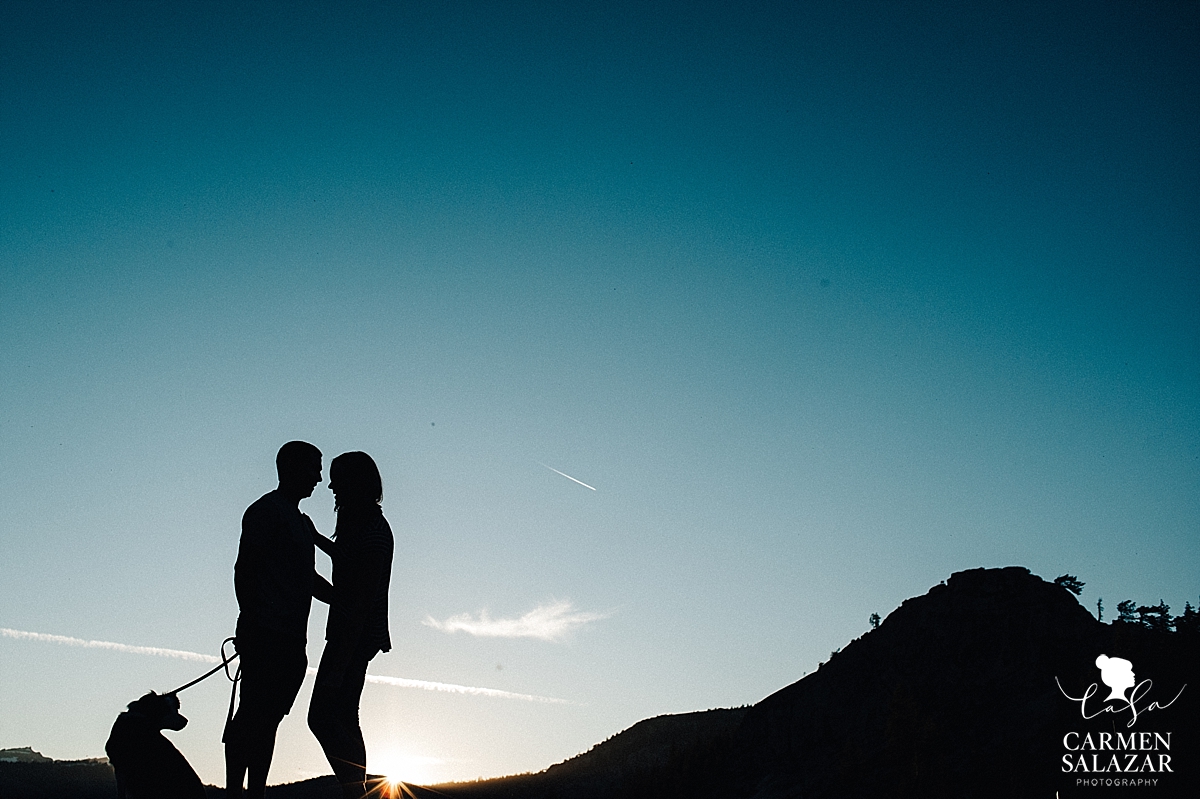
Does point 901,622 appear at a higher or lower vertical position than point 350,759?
higher

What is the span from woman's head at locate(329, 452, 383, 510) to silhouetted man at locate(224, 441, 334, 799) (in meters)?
0.33

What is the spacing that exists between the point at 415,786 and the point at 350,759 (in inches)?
286

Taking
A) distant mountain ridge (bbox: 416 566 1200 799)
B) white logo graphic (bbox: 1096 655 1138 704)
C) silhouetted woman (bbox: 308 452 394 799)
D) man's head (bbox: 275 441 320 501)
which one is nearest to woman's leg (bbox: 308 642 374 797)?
silhouetted woman (bbox: 308 452 394 799)

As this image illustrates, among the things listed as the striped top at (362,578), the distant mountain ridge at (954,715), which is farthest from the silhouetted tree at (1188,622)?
the striped top at (362,578)

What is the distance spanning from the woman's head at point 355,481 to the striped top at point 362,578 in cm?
7

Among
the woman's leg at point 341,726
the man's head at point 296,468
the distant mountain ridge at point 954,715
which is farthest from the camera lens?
the distant mountain ridge at point 954,715

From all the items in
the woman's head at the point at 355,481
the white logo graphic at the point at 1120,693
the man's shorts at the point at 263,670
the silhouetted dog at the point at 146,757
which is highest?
the woman's head at the point at 355,481

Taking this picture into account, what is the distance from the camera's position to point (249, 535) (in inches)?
201

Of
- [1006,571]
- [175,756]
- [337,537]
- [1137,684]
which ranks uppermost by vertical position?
[1006,571]

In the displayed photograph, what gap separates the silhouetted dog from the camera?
15.8ft

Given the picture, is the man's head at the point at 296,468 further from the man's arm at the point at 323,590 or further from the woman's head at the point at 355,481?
the man's arm at the point at 323,590

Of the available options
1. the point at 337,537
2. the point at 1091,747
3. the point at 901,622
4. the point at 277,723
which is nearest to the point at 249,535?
the point at 337,537

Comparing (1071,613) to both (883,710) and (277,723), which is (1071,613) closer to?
(883,710)

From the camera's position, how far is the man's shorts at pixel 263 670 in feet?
16.3
